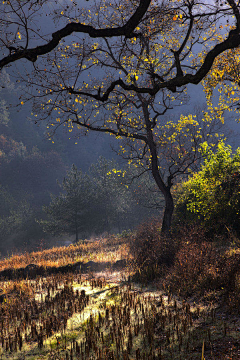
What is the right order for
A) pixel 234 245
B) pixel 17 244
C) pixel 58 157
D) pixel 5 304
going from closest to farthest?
pixel 5 304 < pixel 234 245 < pixel 17 244 < pixel 58 157

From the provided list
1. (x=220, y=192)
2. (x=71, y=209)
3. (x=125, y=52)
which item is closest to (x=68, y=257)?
(x=220, y=192)

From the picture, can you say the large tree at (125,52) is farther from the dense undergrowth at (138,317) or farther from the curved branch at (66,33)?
the dense undergrowth at (138,317)

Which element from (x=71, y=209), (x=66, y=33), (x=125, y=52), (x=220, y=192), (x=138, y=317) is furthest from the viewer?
(x=71, y=209)

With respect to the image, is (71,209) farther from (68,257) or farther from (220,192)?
(220,192)

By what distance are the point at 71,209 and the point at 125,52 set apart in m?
22.7

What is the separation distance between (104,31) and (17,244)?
120 ft

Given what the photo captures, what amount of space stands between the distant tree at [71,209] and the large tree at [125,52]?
1855cm

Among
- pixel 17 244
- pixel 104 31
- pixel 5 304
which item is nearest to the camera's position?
pixel 104 31

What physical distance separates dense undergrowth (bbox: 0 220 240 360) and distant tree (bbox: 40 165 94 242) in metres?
22.4

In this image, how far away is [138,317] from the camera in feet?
16.2

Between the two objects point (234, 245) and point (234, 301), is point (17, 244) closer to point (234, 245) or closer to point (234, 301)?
point (234, 245)

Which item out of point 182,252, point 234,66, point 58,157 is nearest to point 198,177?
point 182,252

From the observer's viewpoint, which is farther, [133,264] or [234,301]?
[133,264]

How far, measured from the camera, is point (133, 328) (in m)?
4.56
